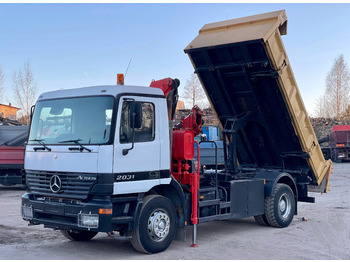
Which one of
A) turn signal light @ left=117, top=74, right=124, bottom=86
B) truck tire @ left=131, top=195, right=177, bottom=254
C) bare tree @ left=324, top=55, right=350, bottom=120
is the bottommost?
truck tire @ left=131, top=195, right=177, bottom=254

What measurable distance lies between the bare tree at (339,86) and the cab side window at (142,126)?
2113 inches

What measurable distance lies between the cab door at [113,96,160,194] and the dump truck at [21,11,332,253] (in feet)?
0.05

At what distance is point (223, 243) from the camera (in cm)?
824

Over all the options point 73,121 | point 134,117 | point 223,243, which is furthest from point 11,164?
point 134,117

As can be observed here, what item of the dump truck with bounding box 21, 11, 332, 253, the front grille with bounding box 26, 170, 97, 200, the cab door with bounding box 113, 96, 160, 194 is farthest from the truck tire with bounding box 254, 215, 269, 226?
the front grille with bounding box 26, 170, 97, 200

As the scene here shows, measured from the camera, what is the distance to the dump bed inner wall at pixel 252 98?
9164 mm

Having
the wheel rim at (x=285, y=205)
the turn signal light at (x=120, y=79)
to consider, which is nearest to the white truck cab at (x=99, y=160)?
the turn signal light at (x=120, y=79)

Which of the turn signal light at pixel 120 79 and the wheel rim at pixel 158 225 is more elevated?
the turn signal light at pixel 120 79

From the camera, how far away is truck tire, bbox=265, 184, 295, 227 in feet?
31.9

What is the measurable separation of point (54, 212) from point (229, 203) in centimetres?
336

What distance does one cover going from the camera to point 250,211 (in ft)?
30.8

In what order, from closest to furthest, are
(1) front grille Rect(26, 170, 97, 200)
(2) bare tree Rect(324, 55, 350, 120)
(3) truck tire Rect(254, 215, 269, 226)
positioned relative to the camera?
(1) front grille Rect(26, 170, 97, 200), (3) truck tire Rect(254, 215, 269, 226), (2) bare tree Rect(324, 55, 350, 120)

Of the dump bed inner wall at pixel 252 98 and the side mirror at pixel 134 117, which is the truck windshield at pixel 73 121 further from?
the dump bed inner wall at pixel 252 98

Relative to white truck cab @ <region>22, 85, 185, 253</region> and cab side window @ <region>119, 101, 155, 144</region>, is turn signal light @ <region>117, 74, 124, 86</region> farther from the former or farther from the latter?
cab side window @ <region>119, 101, 155, 144</region>
